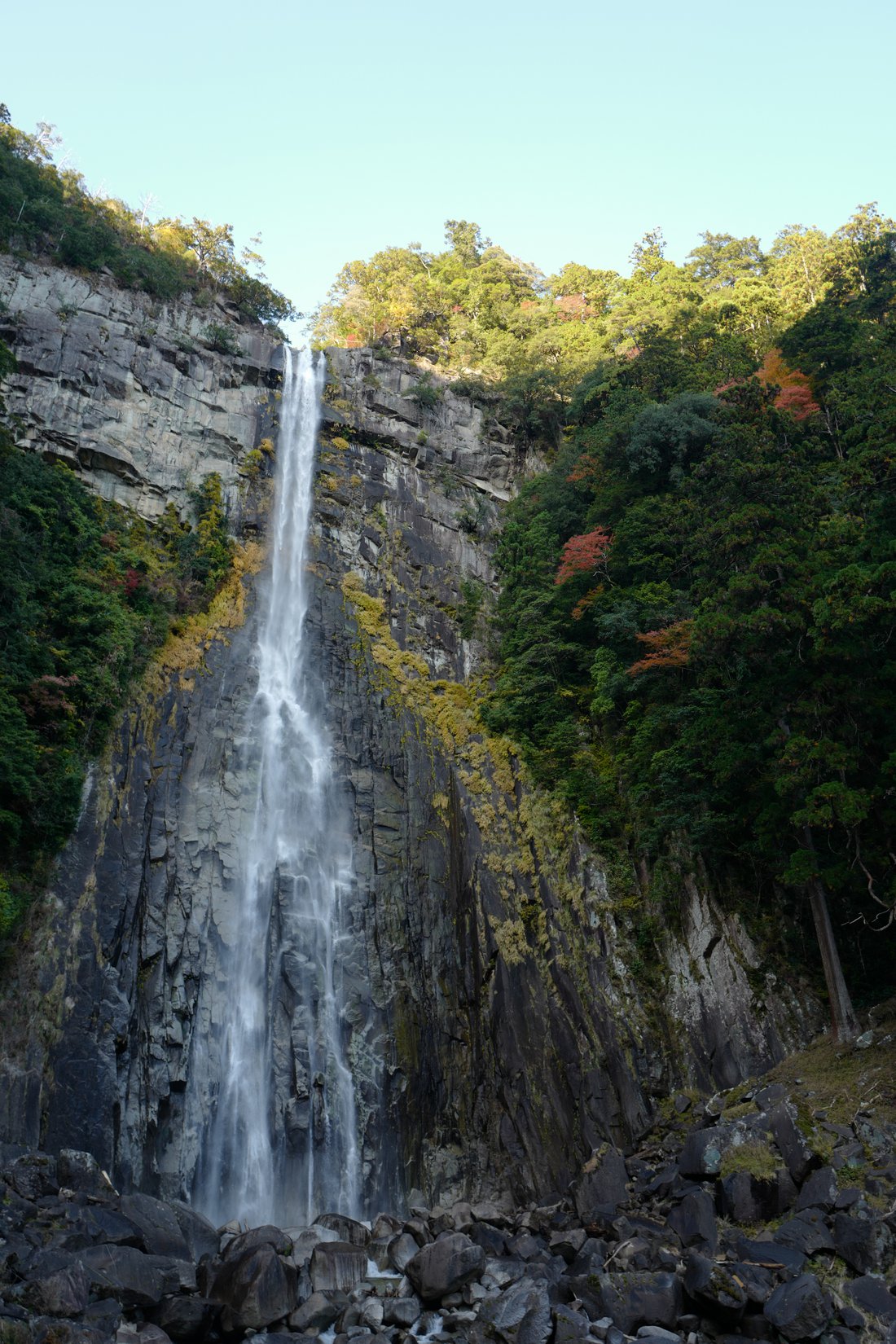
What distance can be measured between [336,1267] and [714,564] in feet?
44.8

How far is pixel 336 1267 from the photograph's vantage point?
43.5 ft

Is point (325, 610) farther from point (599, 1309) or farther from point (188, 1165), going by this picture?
point (599, 1309)

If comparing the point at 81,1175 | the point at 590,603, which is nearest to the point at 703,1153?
the point at 81,1175

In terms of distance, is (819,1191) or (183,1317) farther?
(819,1191)

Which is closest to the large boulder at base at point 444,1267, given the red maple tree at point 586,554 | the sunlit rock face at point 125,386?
the red maple tree at point 586,554

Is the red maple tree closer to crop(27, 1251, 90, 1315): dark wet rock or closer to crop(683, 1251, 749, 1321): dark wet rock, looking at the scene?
crop(683, 1251, 749, 1321): dark wet rock

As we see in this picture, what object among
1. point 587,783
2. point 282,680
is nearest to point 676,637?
point 587,783

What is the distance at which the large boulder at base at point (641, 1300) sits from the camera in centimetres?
1098

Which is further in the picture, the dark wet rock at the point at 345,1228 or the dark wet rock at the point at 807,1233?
the dark wet rock at the point at 345,1228

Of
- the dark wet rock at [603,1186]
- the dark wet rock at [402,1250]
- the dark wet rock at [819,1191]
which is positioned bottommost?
the dark wet rock at [402,1250]

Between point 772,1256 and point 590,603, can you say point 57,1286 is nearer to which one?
point 772,1256

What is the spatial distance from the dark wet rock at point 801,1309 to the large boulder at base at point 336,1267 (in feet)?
19.3

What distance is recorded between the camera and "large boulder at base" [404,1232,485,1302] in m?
12.6

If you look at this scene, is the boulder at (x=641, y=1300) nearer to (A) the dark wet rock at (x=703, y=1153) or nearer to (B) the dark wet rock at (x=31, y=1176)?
(A) the dark wet rock at (x=703, y=1153)
